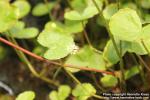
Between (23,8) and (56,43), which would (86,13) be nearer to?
(56,43)

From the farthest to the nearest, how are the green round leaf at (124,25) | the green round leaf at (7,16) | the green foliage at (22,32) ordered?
the green foliage at (22,32) → the green round leaf at (7,16) → the green round leaf at (124,25)

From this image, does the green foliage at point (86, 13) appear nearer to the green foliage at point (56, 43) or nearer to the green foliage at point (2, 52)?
the green foliage at point (56, 43)

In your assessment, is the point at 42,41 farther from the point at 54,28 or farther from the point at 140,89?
the point at 140,89

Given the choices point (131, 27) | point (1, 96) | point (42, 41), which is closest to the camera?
point (131, 27)

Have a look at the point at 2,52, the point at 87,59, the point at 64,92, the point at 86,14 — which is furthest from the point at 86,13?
the point at 2,52

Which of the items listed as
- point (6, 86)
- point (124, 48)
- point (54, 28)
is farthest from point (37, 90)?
point (124, 48)

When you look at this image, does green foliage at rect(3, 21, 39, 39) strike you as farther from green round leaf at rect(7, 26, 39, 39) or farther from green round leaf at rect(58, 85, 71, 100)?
green round leaf at rect(58, 85, 71, 100)

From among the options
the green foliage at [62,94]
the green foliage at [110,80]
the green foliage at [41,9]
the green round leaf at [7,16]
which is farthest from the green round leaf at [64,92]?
the green foliage at [41,9]
